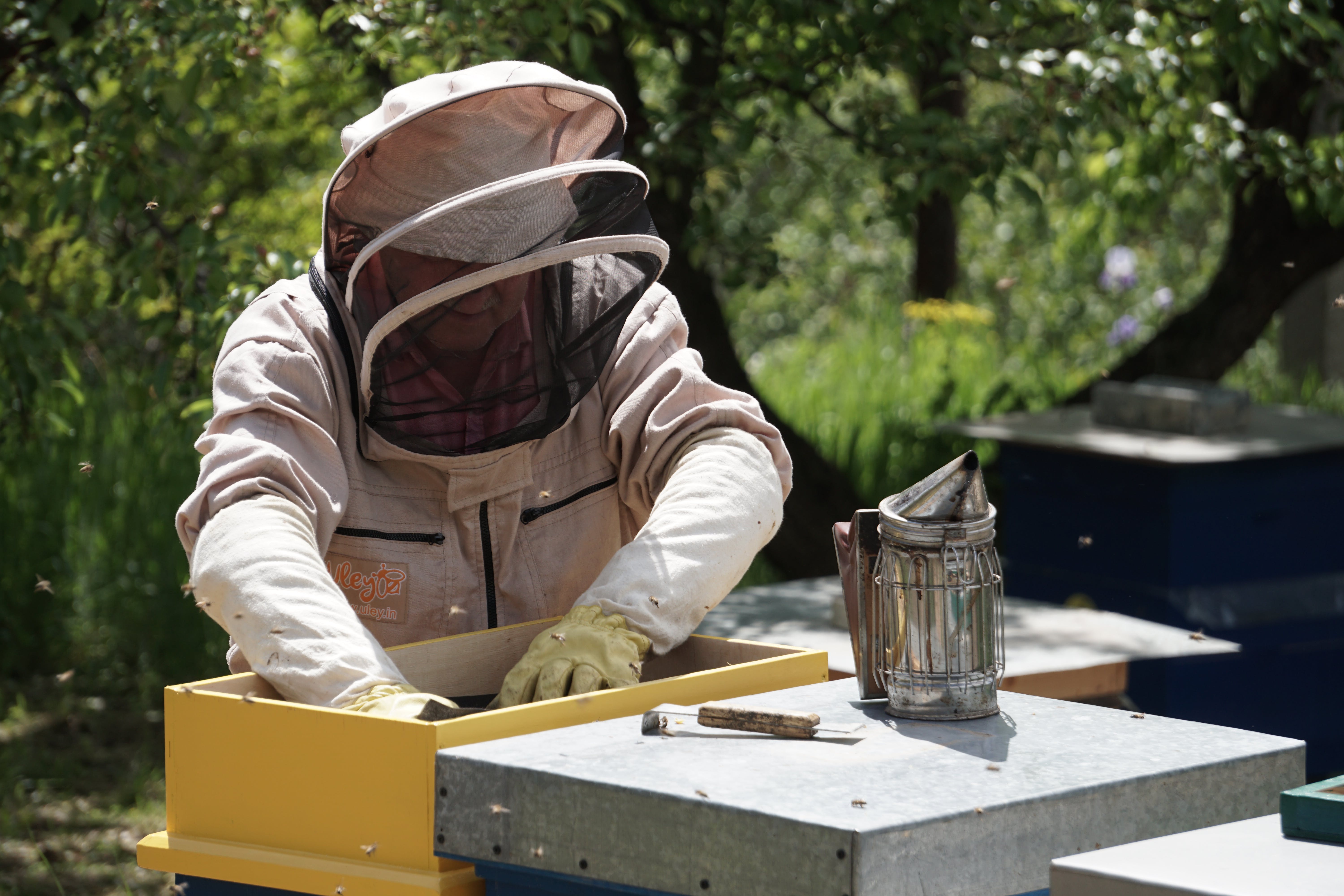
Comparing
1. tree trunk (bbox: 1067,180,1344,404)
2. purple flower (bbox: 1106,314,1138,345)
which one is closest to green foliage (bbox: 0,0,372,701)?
tree trunk (bbox: 1067,180,1344,404)

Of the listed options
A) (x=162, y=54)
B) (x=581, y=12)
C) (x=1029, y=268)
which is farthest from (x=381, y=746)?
(x=1029, y=268)

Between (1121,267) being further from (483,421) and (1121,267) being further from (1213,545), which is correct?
(483,421)

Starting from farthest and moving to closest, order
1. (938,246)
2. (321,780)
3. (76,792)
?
(938,246)
(76,792)
(321,780)

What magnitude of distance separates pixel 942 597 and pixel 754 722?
0.84 ft

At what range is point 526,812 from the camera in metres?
1.43

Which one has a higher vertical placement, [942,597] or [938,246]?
[938,246]

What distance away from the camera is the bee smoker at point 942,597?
166 cm

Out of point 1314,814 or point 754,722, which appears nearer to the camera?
point 1314,814

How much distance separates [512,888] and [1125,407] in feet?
11.8

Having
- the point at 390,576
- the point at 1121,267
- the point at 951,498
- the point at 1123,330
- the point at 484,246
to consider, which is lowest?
the point at 390,576

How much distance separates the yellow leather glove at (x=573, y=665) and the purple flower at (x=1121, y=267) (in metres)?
8.47

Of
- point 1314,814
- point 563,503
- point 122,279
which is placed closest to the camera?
point 1314,814

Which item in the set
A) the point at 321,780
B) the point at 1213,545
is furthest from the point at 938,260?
the point at 321,780

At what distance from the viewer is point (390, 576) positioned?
7.07ft
